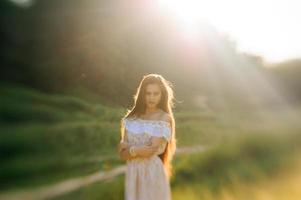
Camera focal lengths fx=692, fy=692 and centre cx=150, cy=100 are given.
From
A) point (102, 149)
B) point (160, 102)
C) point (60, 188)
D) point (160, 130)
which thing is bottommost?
point (60, 188)

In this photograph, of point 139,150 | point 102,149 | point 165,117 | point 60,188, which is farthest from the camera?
point 102,149

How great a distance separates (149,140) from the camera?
393 cm

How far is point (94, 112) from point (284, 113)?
6841mm

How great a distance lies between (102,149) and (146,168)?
5.29 meters

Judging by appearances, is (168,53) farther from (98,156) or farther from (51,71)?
(98,156)

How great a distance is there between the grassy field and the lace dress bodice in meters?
2.46

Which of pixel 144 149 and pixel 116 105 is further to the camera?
pixel 116 105

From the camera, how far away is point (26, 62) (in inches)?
396

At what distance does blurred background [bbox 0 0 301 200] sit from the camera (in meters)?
7.27

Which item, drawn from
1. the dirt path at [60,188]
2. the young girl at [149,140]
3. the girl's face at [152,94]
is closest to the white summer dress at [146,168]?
the young girl at [149,140]

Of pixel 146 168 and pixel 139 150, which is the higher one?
pixel 139 150

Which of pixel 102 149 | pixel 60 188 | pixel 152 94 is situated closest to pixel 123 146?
pixel 152 94

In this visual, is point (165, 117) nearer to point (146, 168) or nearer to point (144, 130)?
point (144, 130)

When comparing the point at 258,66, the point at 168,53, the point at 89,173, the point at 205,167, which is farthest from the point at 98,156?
the point at 258,66
